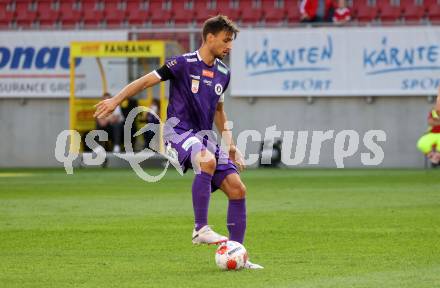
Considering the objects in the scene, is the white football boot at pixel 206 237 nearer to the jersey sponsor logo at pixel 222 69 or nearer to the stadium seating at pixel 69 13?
the jersey sponsor logo at pixel 222 69

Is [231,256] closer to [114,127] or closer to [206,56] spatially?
[206,56]

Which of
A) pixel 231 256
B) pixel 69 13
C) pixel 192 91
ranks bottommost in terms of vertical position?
pixel 231 256

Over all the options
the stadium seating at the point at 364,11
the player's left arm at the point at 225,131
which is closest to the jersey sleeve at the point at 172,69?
the player's left arm at the point at 225,131

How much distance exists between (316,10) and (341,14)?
2.02 feet

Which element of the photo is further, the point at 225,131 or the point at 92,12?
the point at 92,12

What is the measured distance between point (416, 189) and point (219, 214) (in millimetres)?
5177

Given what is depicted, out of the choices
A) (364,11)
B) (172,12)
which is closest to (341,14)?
(364,11)

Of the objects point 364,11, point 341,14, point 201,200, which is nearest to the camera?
point 201,200

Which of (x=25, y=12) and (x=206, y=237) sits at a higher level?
(x=25, y=12)

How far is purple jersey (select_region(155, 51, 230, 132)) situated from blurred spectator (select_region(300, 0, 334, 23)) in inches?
691

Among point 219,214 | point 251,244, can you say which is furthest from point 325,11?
point 251,244

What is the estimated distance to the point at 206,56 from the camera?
938 centimetres

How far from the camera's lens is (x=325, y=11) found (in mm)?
26797

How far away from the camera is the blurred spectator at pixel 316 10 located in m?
26.7
